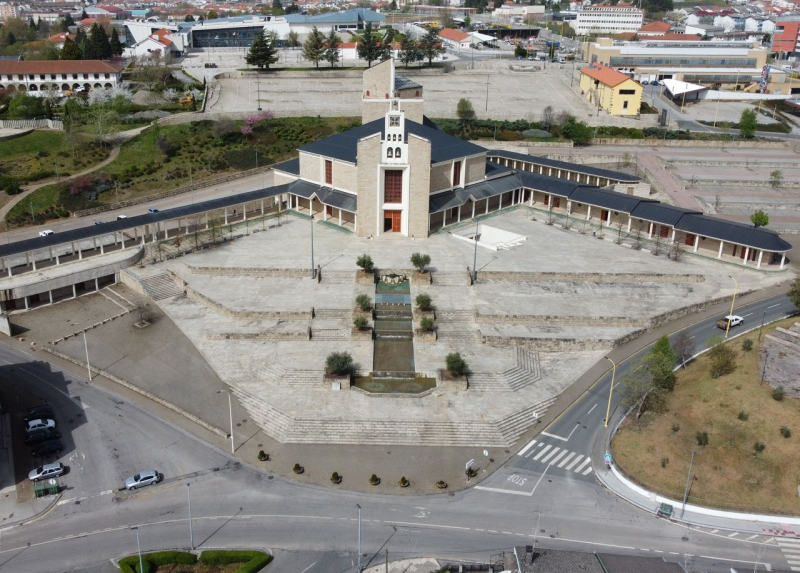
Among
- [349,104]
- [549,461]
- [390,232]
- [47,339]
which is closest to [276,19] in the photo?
[349,104]

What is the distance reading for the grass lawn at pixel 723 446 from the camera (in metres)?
39.0

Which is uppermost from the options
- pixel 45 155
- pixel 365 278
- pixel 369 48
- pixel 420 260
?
pixel 369 48

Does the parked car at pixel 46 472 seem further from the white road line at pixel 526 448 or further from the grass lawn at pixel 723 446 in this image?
the grass lawn at pixel 723 446

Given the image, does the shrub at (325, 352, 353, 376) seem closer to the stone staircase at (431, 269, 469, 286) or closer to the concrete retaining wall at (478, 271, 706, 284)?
the stone staircase at (431, 269, 469, 286)

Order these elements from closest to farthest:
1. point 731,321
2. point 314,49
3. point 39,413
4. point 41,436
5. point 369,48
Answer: point 41,436, point 39,413, point 731,321, point 369,48, point 314,49

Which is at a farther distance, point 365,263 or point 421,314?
point 365,263

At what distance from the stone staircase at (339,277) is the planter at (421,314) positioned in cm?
716

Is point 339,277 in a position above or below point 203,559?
above

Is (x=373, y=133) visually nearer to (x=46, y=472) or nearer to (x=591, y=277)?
(x=591, y=277)

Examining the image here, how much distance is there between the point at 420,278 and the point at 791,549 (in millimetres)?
32456

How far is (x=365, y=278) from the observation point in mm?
59156

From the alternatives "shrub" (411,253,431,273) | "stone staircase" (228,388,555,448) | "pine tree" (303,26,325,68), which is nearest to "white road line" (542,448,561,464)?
"stone staircase" (228,388,555,448)

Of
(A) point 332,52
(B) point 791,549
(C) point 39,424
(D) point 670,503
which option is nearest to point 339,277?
(C) point 39,424

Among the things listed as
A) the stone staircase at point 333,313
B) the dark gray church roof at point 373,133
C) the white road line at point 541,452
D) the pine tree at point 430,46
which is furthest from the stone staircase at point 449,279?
the pine tree at point 430,46
